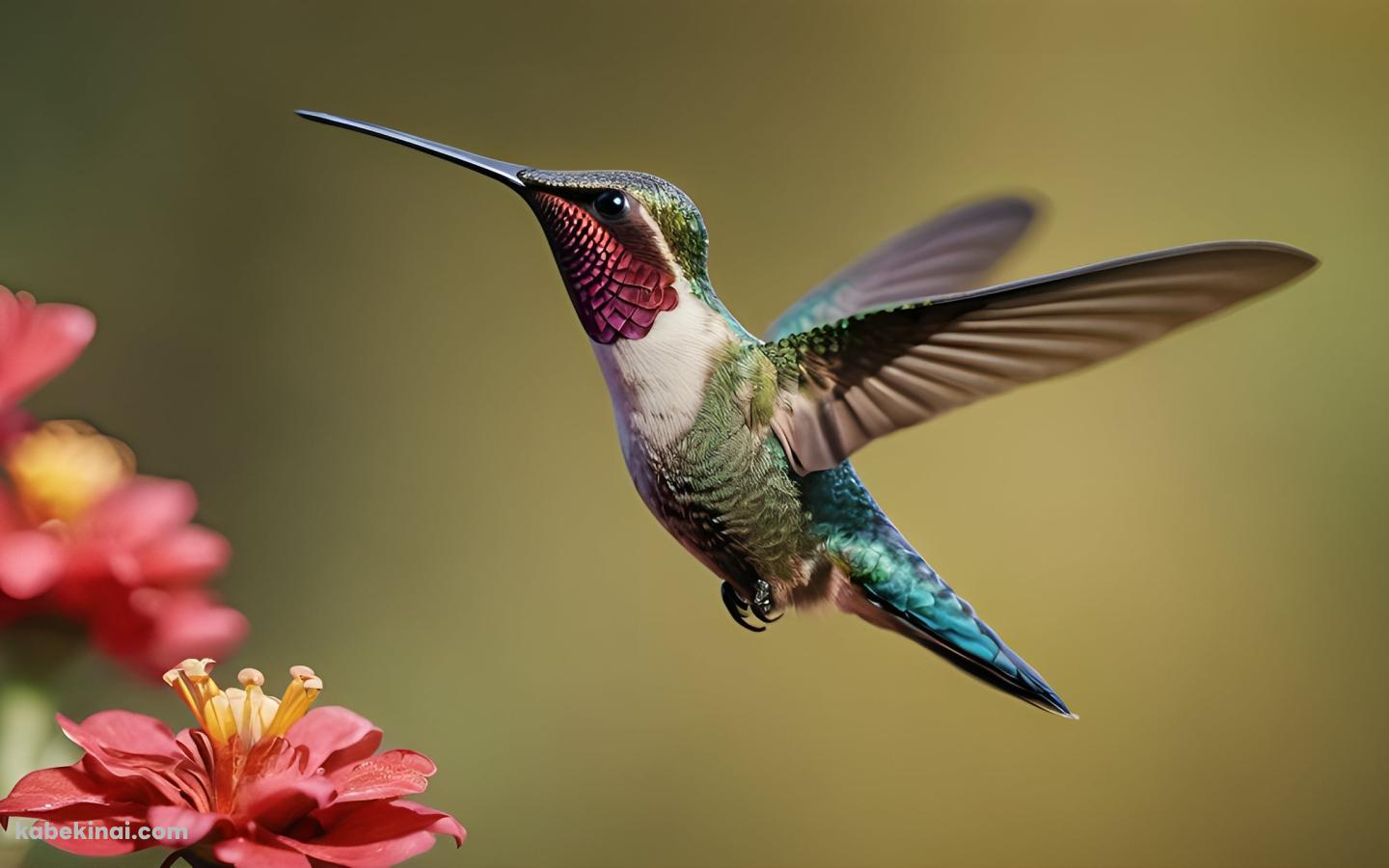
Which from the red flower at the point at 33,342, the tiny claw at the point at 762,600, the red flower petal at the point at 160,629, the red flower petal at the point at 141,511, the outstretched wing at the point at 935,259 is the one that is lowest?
the tiny claw at the point at 762,600

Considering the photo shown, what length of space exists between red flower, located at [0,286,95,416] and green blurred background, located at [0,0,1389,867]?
2.85 ft

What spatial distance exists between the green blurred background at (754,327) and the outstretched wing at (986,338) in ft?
2.77

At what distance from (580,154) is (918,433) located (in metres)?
0.54

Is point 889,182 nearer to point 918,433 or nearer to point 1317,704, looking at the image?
point 918,433

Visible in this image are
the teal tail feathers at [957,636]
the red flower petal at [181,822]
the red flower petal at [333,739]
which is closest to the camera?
the red flower petal at [181,822]

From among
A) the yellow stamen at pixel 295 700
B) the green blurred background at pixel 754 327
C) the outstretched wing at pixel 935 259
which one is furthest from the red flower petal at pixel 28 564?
the green blurred background at pixel 754 327

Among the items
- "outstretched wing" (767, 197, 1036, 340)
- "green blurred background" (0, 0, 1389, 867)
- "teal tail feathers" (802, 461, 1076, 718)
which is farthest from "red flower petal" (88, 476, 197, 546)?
"green blurred background" (0, 0, 1389, 867)

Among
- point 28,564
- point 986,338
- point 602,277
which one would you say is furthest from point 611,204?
point 28,564

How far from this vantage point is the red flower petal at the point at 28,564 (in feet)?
1.51

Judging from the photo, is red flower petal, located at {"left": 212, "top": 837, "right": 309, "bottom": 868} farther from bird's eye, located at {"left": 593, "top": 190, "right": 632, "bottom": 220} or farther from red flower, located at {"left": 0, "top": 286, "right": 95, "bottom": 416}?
bird's eye, located at {"left": 593, "top": 190, "right": 632, "bottom": 220}

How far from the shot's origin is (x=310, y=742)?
0.49 m

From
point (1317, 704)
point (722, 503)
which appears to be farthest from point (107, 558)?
point (1317, 704)

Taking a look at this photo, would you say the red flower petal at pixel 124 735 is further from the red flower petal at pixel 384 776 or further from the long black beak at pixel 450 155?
the long black beak at pixel 450 155

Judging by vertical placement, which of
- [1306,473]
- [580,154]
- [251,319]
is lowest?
[1306,473]
